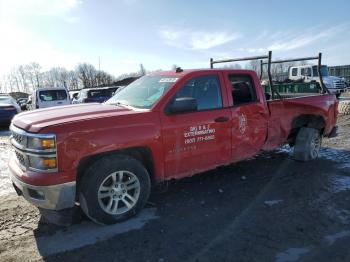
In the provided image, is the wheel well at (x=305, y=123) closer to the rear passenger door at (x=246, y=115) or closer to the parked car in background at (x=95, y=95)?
the rear passenger door at (x=246, y=115)

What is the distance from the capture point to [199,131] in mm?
4957

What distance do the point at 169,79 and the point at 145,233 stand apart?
2256mm

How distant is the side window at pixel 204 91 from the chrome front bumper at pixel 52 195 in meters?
2.00

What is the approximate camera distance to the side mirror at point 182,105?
464cm

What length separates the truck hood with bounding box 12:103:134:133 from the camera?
13.1 feet

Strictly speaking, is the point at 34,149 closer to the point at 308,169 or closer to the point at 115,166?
the point at 115,166

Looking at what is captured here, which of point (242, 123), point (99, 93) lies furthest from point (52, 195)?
point (99, 93)

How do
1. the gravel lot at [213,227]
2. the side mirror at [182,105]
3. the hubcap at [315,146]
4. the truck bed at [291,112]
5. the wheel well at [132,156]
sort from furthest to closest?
1. the hubcap at [315,146]
2. the truck bed at [291,112]
3. the side mirror at [182,105]
4. the wheel well at [132,156]
5. the gravel lot at [213,227]

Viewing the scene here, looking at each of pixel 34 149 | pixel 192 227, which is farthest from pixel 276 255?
pixel 34 149

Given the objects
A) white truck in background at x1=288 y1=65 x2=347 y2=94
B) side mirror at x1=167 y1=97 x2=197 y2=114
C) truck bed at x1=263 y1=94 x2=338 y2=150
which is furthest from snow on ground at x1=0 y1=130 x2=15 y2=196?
white truck in background at x1=288 y1=65 x2=347 y2=94

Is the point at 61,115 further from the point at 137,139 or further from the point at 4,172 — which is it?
Result: the point at 4,172

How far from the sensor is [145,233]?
4.12 m

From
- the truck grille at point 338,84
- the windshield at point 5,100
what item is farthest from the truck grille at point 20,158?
the truck grille at point 338,84

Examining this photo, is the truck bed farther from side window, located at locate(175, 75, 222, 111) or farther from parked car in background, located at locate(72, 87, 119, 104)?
parked car in background, located at locate(72, 87, 119, 104)
